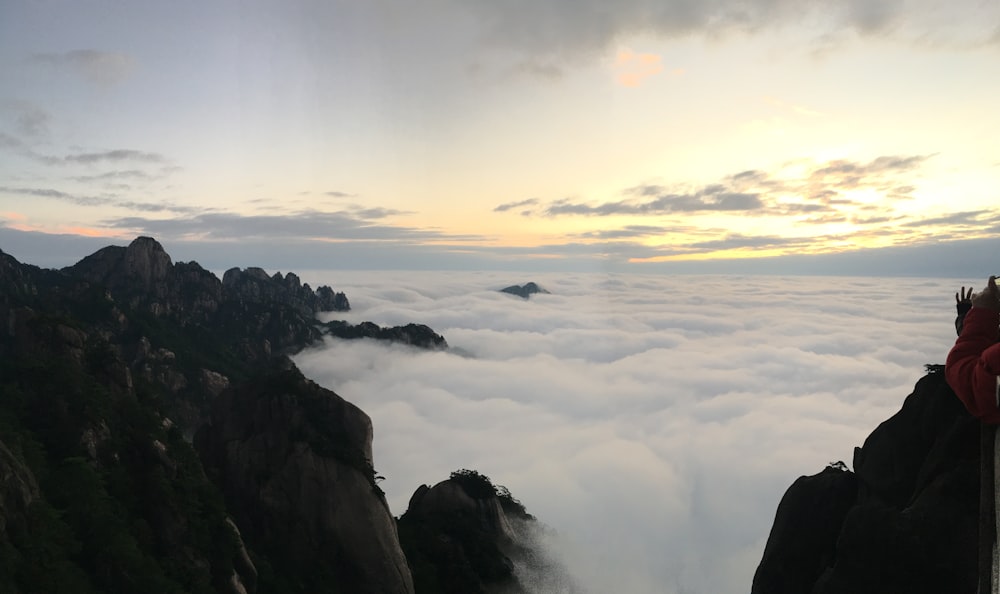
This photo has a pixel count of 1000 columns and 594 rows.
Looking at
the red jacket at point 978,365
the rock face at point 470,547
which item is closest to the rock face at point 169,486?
the rock face at point 470,547

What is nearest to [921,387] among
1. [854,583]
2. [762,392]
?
[854,583]

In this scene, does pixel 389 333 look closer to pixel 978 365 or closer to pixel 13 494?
pixel 13 494

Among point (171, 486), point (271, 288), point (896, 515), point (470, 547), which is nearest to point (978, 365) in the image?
point (896, 515)

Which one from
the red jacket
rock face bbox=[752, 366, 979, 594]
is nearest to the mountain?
the red jacket

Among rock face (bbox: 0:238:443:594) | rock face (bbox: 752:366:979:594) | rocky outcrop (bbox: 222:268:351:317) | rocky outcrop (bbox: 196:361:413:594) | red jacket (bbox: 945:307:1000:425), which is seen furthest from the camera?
rocky outcrop (bbox: 222:268:351:317)

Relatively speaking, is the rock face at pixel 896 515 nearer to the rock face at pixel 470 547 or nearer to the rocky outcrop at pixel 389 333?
the rock face at pixel 470 547

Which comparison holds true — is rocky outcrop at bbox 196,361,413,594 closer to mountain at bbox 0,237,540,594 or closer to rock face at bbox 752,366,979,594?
mountain at bbox 0,237,540,594

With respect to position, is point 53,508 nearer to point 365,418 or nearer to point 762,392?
point 365,418
